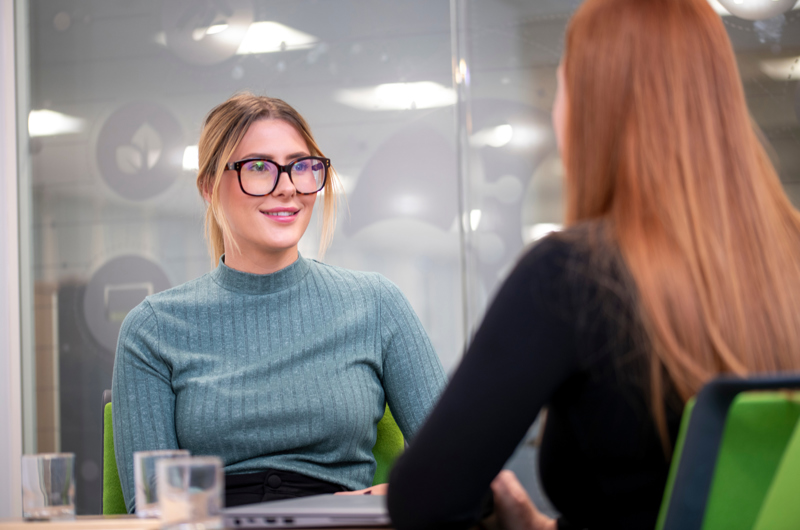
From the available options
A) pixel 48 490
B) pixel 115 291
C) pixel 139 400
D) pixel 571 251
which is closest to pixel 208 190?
pixel 139 400

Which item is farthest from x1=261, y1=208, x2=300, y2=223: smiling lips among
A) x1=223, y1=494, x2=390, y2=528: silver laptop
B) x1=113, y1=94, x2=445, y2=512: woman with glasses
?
x1=223, y1=494, x2=390, y2=528: silver laptop

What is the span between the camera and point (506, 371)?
0.75m

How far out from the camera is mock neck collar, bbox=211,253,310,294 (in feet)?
5.80

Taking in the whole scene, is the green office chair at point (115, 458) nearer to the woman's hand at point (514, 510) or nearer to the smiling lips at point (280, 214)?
the smiling lips at point (280, 214)

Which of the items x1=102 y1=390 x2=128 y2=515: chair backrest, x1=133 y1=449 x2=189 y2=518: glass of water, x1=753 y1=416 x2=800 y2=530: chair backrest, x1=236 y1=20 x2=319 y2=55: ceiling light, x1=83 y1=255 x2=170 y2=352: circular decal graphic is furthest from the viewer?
x1=83 y1=255 x2=170 y2=352: circular decal graphic

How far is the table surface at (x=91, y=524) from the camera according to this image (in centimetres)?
90

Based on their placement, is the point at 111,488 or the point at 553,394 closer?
the point at 553,394

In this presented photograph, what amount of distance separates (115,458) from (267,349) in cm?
42

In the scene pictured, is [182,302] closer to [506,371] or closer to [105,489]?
[105,489]

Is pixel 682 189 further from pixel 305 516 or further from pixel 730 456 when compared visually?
pixel 305 516

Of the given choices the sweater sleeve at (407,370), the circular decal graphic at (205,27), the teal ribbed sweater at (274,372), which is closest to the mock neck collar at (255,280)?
the teal ribbed sweater at (274,372)

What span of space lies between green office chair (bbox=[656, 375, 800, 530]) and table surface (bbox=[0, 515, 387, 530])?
588 millimetres

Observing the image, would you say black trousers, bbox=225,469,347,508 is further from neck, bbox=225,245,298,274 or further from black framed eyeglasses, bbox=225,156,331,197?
black framed eyeglasses, bbox=225,156,331,197

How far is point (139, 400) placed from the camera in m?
1.59
